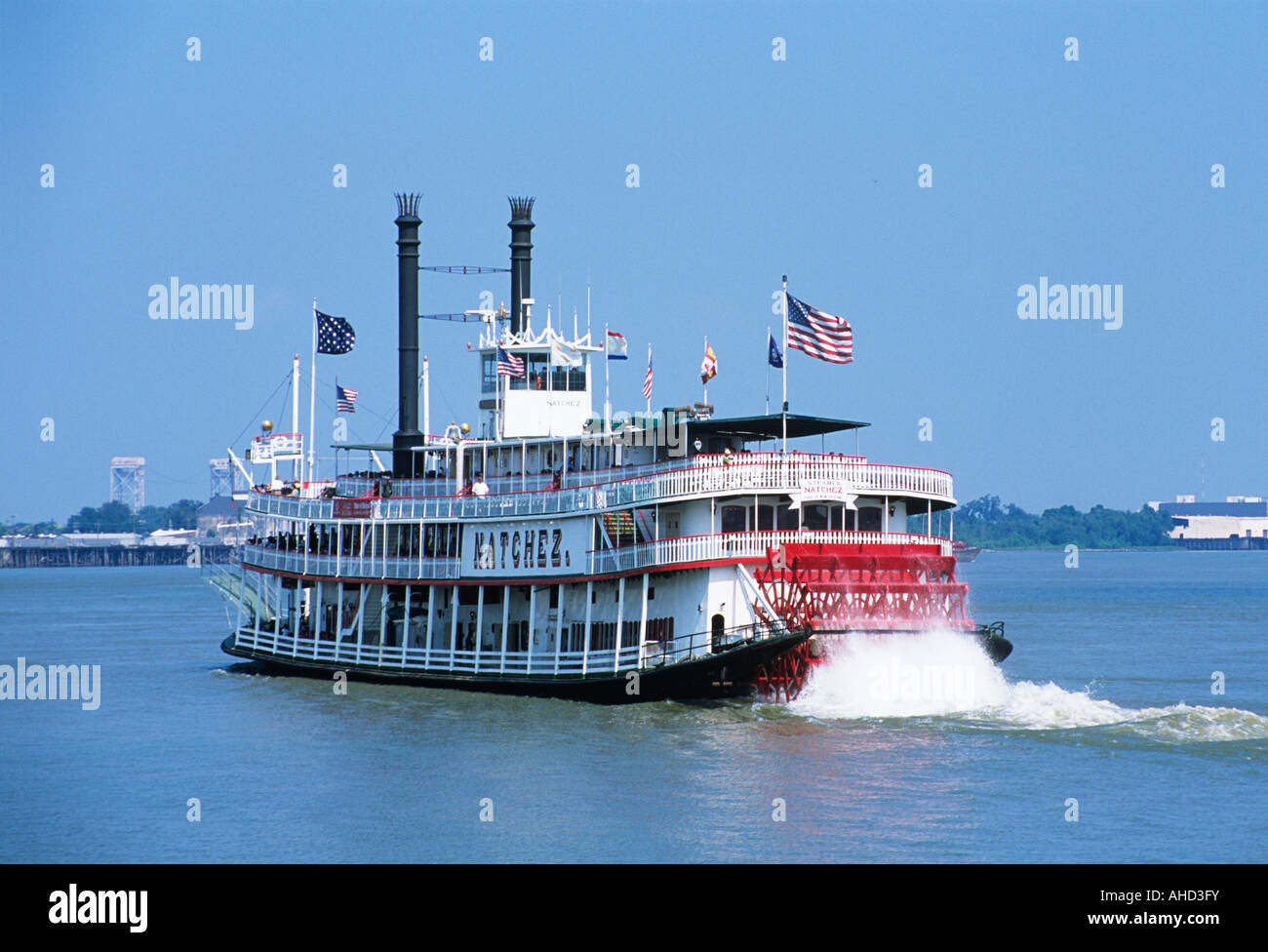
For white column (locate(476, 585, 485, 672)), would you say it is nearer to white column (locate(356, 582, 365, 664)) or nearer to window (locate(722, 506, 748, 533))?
white column (locate(356, 582, 365, 664))

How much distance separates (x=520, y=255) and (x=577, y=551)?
1729 centimetres

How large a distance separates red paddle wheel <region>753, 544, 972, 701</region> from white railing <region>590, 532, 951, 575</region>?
36 centimetres

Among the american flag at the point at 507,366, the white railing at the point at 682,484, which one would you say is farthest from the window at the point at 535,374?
the white railing at the point at 682,484

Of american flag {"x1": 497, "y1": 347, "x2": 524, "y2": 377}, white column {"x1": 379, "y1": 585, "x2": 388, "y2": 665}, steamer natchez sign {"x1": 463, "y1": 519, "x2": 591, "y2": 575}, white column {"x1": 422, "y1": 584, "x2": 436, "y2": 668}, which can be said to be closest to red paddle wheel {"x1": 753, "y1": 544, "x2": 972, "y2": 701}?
steamer natchez sign {"x1": 463, "y1": 519, "x2": 591, "y2": 575}

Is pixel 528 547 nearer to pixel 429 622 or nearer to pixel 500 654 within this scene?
pixel 500 654

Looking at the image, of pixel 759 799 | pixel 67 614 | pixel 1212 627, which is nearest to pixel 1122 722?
pixel 759 799

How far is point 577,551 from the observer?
135 feet

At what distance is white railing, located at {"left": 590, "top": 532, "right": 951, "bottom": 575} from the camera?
37.7 meters

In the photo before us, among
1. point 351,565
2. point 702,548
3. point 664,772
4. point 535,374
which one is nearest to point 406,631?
point 351,565

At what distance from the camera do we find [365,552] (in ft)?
157

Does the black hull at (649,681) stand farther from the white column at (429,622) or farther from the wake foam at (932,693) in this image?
the wake foam at (932,693)

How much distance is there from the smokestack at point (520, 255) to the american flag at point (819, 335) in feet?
56.9

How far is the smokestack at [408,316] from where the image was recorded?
52.9 metres

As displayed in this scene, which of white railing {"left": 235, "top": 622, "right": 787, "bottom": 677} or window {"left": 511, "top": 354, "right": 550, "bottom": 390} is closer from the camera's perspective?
white railing {"left": 235, "top": 622, "right": 787, "bottom": 677}
